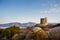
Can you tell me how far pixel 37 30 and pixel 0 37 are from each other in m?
2.06

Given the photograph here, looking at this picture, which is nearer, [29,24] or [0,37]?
[0,37]

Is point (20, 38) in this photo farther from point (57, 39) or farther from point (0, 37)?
point (57, 39)

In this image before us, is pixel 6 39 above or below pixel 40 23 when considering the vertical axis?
below

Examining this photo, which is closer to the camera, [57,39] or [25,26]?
[57,39]

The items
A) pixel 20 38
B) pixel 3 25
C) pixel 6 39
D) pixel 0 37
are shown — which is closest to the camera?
pixel 20 38

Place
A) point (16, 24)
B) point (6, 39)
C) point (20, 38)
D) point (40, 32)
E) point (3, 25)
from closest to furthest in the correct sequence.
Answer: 1. point (40, 32)
2. point (20, 38)
3. point (6, 39)
4. point (3, 25)
5. point (16, 24)

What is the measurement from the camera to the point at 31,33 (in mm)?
3600

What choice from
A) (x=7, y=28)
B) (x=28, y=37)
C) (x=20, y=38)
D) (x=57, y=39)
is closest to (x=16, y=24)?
(x=7, y=28)

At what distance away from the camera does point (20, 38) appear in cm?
416

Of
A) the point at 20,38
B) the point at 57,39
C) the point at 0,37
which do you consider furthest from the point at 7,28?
the point at 57,39

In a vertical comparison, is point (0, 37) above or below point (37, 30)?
below

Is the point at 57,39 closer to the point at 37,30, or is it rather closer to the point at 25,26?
the point at 37,30

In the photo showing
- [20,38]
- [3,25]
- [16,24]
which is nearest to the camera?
[20,38]

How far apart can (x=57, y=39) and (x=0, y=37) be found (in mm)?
2862
